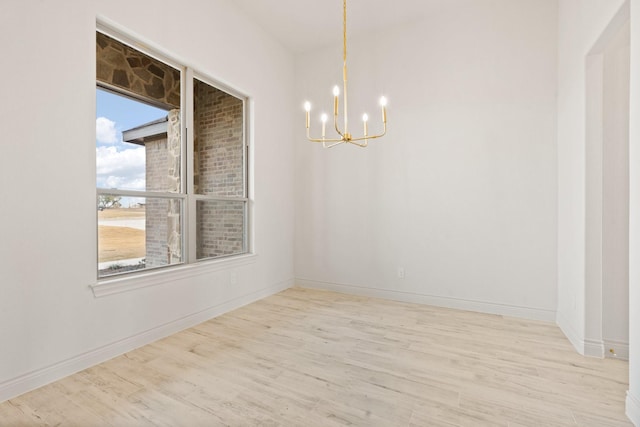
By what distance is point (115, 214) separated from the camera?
2.45 m

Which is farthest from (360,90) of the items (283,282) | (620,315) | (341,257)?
(620,315)

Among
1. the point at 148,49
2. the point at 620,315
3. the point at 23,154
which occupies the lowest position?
→ the point at 620,315

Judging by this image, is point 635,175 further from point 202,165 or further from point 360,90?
point 202,165

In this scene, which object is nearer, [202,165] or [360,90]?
[202,165]

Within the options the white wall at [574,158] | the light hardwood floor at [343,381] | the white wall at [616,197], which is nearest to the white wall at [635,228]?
the light hardwood floor at [343,381]

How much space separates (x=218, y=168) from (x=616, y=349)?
3.75 metres

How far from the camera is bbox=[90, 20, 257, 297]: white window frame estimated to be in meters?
2.41

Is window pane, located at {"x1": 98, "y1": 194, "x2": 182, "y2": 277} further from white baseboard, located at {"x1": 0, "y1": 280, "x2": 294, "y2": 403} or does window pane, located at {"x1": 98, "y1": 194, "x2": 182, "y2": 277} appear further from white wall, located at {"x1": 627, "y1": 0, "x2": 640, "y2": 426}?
white wall, located at {"x1": 627, "y1": 0, "x2": 640, "y2": 426}

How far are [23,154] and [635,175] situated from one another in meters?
3.40

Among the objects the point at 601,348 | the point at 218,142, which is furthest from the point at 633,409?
the point at 218,142

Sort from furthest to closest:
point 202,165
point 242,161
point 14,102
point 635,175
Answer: point 242,161
point 202,165
point 14,102
point 635,175

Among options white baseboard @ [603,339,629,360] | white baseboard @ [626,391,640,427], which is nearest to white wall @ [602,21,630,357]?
white baseboard @ [603,339,629,360]

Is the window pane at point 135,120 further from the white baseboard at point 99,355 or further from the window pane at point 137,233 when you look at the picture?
the white baseboard at point 99,355

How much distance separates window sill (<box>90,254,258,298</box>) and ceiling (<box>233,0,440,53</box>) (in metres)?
2.79
